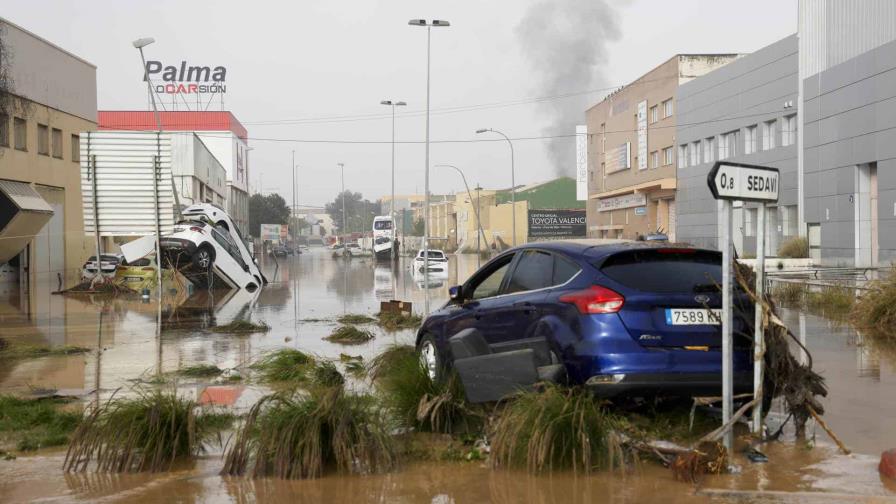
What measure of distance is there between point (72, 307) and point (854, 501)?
21551 mm

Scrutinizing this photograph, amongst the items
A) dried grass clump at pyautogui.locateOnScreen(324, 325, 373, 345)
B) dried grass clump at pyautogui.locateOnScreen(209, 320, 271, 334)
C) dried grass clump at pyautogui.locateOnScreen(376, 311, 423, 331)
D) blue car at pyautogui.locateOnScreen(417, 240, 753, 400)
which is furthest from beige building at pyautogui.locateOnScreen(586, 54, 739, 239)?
blue car at pyautogui.locateOnScreen(417, 240, 753, 400)

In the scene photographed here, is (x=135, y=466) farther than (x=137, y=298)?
No

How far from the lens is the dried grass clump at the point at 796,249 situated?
44.4 m

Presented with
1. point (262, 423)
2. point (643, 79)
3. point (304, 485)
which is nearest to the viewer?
point (304, 485)

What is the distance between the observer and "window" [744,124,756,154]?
51500 millimetres

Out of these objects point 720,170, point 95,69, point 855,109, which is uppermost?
Answer: point 95,69

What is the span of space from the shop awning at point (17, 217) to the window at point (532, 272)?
75.8 ft

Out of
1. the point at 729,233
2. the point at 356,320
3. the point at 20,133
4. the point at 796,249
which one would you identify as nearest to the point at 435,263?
the point at 796,249

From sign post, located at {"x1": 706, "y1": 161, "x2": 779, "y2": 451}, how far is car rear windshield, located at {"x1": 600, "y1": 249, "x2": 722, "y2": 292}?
21.8 inches

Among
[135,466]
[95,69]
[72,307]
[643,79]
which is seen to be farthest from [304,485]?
[643,79]

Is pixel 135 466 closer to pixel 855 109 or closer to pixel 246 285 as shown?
pixel 246 285

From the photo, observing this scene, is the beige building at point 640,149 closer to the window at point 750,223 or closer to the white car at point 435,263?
the window at point 750,223

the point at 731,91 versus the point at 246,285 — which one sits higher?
the point at 731,91

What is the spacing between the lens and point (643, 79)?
218 feet
